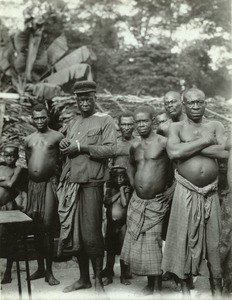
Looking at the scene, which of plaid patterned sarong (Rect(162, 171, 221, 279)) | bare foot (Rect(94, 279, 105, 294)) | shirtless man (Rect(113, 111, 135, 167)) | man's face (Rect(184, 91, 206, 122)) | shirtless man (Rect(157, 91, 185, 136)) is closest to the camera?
plaid patterned sarong (Rect(162, 171, 221, 279))

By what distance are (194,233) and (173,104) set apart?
183 cm

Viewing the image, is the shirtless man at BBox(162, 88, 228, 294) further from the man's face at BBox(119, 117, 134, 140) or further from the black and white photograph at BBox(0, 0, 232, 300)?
the man's face at BBox(119, 117, 134, 140)

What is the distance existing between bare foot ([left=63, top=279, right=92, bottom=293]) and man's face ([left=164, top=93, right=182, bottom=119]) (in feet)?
6.99

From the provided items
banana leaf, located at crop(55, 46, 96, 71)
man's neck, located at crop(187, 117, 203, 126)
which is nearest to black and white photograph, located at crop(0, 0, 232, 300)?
man's neck, located at crop(187, 117, 203, 126)

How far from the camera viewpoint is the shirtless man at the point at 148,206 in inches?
172

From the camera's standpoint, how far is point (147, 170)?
4465mm

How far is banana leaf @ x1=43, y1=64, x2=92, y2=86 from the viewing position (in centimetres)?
1451

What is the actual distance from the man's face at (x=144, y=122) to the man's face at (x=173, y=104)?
797 mm

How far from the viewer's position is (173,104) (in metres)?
5.22

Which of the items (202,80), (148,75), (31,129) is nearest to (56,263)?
(31,129)

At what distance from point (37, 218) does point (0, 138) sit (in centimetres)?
269

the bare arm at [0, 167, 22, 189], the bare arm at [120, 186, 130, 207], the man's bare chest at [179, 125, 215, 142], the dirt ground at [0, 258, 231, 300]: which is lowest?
the dirt ground at [0, 258, 231, 300]

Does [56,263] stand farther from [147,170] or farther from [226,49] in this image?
[226,49]

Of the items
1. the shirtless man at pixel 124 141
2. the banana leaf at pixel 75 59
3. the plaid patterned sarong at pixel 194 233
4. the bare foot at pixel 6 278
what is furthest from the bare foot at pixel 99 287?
the banana leaf at pixel 75 59
